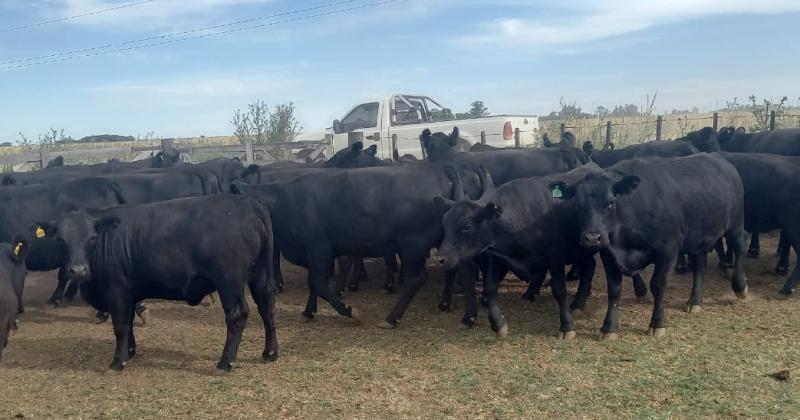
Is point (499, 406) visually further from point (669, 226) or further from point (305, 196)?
point (305, 196)

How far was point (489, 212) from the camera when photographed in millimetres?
7000

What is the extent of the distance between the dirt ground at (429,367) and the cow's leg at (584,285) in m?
0.16

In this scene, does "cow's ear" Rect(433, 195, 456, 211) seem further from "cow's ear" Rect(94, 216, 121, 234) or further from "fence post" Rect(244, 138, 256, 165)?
"fence post" Rect(244, 138, 256, 165)

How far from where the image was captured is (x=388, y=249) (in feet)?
25.6

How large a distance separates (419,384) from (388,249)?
2265 millimetres

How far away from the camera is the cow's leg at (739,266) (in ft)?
26.5

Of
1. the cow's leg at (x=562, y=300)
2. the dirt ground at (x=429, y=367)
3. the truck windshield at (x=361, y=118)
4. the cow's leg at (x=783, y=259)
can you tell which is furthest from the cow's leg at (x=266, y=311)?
the truck windshield at (x=361, y=118)

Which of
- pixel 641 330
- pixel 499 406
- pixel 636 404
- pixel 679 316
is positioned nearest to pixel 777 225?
pixel 679 316

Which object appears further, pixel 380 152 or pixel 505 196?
pixel 380 152

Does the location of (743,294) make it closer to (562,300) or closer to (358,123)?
(562,300)

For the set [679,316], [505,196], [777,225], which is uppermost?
[505,196]

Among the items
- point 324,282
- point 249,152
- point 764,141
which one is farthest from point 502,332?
point 249,152

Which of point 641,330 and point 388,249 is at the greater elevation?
point 388,249

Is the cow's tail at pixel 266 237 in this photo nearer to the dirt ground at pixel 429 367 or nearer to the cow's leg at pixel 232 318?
the cow's leg at pixel 232 318
